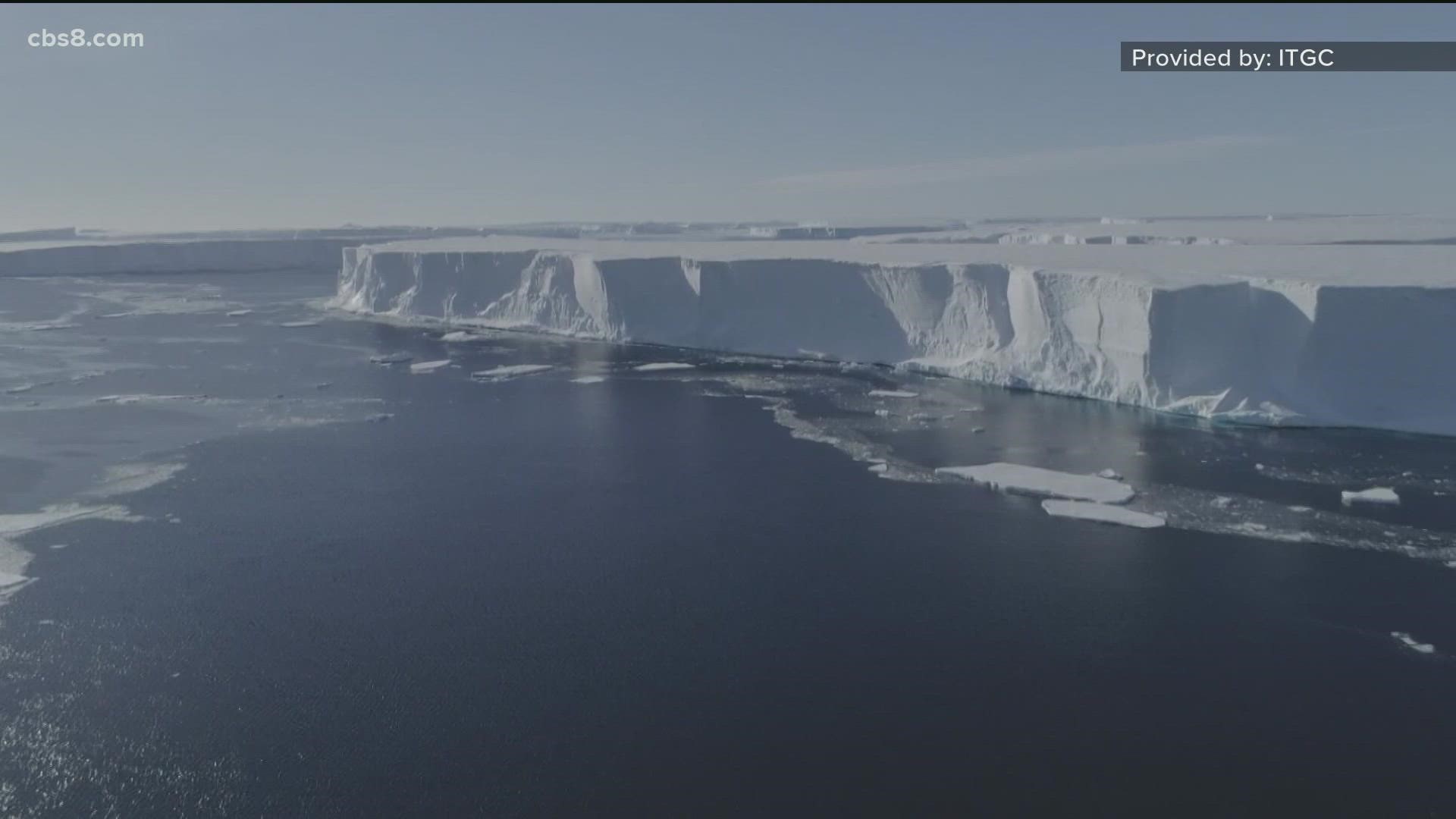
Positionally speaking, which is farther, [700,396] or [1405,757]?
[700,396]

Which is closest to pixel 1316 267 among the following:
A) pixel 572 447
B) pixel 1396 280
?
pixel 1396 280

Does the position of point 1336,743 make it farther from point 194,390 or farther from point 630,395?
point 194,390

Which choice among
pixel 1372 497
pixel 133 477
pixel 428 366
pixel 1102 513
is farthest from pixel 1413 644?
pixel 428 366

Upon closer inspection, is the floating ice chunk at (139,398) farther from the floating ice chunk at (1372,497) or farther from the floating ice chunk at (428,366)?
the floating ice chunk at (1372,497)

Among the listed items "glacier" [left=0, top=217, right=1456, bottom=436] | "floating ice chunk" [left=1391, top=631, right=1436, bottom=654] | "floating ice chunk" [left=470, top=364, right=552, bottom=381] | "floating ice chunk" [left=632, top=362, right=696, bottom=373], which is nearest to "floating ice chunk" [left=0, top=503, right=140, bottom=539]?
"floating ice chunk" [left=470, top=364, right=552, bottom=381]

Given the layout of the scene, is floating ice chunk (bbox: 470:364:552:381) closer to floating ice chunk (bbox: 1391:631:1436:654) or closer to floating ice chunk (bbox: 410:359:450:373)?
floating ice chunk (bbox: 410:359:450:373)

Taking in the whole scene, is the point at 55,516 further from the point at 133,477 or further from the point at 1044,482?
the point at 1044,482
